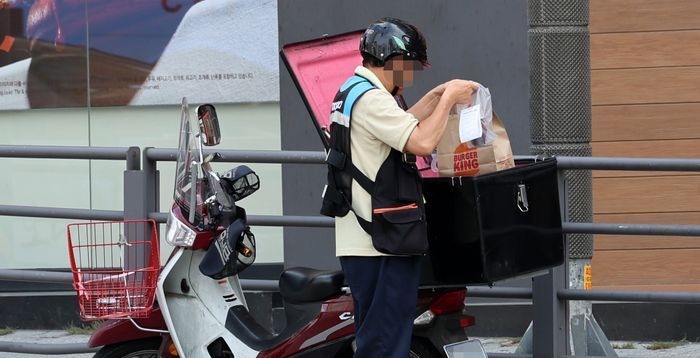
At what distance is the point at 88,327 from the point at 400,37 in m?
5.01

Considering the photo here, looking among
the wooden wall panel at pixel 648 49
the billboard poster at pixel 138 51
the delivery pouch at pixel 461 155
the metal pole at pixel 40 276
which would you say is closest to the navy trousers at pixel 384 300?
the delivery pouch at pixel 461 155

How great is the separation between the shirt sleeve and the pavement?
3.59m

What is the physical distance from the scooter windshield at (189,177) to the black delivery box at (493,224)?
0.61 meters

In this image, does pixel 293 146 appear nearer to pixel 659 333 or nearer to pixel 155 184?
pixel 155 184

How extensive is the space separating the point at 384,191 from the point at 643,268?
4.14 meters

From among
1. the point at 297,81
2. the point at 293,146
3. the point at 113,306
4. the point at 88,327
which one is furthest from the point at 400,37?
the point at 88,327

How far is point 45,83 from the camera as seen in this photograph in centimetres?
903

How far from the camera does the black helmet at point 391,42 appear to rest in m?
4.51

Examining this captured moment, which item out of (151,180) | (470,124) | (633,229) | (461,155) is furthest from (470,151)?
(151,180)

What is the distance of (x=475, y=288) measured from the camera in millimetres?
6035

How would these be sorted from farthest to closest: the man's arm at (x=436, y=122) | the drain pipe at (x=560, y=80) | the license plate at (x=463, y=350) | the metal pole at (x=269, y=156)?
the metal pole at (x=269, y=156)
the drain pipe at (x=560, y=80)
the license plate at (x=463, y=350)
the man's arm at (x=436, y=122)

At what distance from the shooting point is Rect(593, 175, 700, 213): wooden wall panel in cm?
812

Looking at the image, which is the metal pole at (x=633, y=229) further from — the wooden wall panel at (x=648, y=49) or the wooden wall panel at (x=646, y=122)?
the wooden wall panel at (x=648, y=49)

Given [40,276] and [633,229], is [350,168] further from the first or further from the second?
[40,276]
